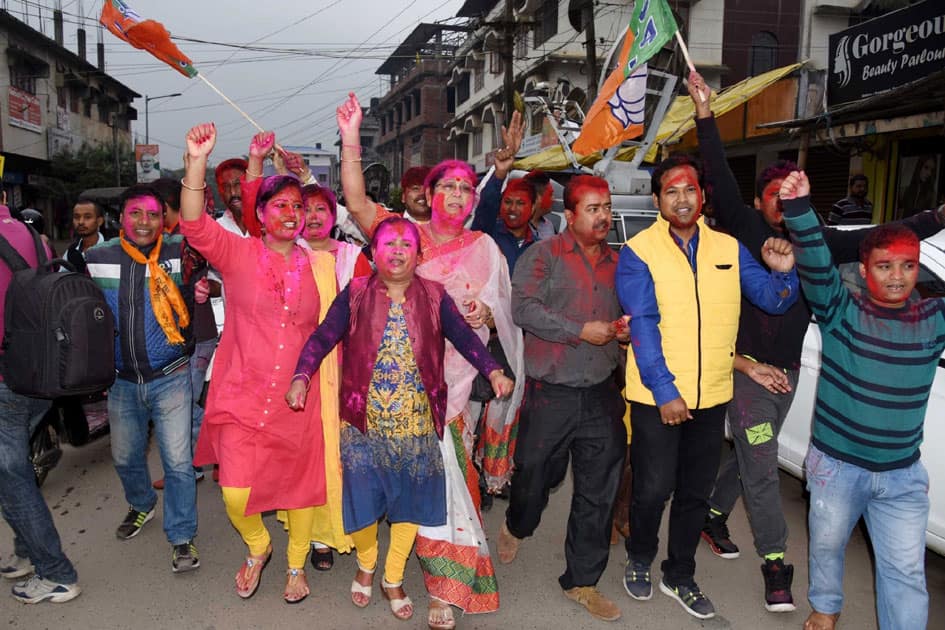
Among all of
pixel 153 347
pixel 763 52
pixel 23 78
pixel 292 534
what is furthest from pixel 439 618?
pixel 23 78

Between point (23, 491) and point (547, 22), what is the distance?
1106 inches

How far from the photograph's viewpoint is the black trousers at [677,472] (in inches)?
134

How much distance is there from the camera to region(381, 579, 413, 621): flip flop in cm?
350

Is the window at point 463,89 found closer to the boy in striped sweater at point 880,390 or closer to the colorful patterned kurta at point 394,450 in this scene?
the colorful patterned kurta at point 394,450

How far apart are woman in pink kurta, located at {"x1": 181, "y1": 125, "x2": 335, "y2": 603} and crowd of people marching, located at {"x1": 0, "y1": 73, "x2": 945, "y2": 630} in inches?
0.4

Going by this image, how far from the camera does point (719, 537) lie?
4254 millimetres

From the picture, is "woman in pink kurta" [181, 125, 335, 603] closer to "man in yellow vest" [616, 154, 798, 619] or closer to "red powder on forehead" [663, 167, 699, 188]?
"man in yellow vest" [616, 154, 798, 619]

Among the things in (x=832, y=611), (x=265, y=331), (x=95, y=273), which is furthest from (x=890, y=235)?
(x=95, y=273)

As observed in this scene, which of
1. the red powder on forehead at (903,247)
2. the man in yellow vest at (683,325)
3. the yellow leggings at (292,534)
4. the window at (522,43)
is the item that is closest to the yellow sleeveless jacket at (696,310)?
the man in yellow vest at (683,325)

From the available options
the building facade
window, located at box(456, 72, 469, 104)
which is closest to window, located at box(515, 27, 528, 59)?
window, located at box(456, 72, 469, 104)

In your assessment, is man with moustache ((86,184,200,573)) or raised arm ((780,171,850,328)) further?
man with moustache ((86,184,200,573))

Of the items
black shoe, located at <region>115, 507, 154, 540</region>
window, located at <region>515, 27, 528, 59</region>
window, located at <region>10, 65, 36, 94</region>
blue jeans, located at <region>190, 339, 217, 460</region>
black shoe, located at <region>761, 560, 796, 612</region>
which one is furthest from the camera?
window, located at <region>10, 65, 36, 94</region>

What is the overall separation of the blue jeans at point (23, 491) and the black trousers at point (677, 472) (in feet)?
9.10

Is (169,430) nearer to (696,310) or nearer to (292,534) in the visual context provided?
(292,534)
